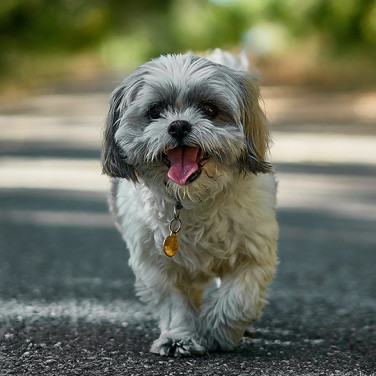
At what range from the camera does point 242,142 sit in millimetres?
4586

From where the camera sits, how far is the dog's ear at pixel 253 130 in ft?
15.3

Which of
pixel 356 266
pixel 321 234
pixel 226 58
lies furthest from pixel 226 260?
pixel 321 234

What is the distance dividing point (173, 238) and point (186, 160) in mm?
470

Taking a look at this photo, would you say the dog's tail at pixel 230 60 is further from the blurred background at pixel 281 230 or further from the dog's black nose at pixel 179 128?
the dog's black nose at pixel 179 128

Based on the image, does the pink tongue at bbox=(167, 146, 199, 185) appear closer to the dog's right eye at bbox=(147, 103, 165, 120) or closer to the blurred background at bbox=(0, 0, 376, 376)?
the dog's right eye at bbox=(147, 103, 165, 120)

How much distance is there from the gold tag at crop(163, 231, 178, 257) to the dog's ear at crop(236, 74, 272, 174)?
0.53 metres

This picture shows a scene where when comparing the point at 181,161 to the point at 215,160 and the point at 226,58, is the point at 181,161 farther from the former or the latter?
the point at 226,58

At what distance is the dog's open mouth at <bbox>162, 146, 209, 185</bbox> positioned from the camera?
14.8 feet

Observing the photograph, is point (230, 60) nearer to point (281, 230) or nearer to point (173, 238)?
point (173, 238)

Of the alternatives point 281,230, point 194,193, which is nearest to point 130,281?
point 194,193

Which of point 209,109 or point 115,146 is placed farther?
point 115,146

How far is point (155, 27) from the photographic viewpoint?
1941 inches

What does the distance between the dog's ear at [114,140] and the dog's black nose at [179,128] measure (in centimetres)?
43

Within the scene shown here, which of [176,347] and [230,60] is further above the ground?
[230,60]
